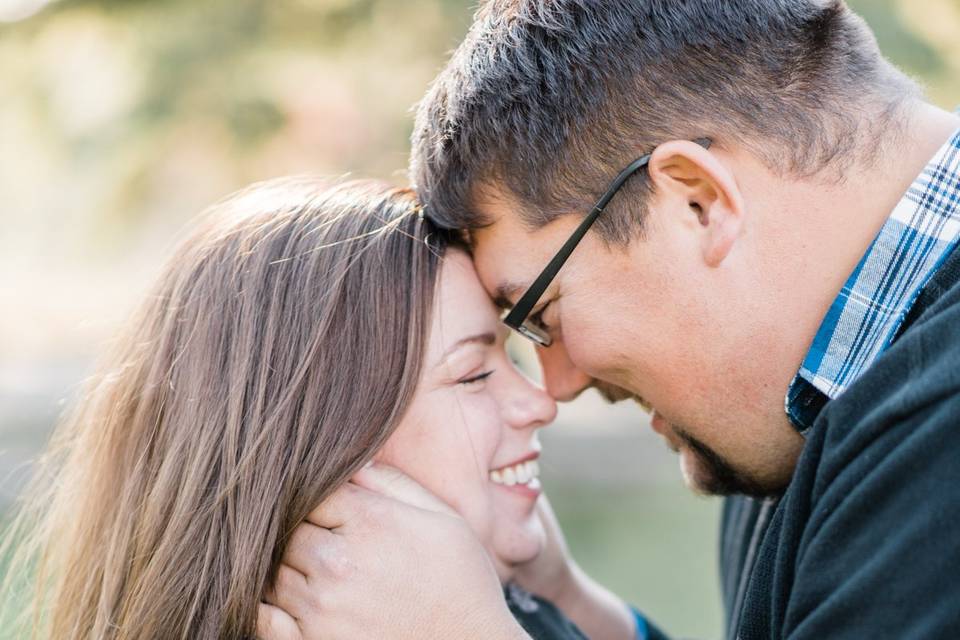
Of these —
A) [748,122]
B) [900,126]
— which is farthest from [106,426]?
[900,126]

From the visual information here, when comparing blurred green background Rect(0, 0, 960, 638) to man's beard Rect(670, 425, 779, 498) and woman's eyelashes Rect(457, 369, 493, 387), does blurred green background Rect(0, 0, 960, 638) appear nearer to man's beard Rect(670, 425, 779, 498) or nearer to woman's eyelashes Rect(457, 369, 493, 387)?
woman's eyelashes Rect(457, 369, 493, 387)

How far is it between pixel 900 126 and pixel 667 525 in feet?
17.3

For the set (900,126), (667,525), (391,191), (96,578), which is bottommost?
(667,525)

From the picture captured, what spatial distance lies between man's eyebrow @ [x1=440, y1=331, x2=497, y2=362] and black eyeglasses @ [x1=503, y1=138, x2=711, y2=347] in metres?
0.09

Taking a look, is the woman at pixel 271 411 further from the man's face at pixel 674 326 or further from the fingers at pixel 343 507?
the man's face at pixel 674 326

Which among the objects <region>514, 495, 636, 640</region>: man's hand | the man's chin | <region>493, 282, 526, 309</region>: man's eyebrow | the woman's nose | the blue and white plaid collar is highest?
the blue and white plaid collar

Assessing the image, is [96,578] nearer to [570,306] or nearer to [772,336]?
[570,306]

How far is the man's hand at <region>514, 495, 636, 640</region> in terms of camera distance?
8.98 feet

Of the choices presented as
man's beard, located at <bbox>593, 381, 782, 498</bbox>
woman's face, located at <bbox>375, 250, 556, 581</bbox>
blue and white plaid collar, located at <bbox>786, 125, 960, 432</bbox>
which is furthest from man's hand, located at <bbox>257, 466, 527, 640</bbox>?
blue and white plaid collar, located at <bbox>786, 125, 960, 432</bbox>

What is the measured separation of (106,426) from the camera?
7.97ft

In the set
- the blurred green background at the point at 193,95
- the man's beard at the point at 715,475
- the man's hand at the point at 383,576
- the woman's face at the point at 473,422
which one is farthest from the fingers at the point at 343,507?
the blurred green background at the point at 193,95

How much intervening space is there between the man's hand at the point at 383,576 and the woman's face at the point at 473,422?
0.11 meters

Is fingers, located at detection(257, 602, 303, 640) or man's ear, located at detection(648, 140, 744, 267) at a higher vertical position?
man's ear, located at detection(648, 140, 744, 267)

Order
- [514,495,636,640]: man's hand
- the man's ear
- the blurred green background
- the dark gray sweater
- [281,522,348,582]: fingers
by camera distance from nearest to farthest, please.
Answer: the dark gray sweater
the man's ear
[281,522,348,582]: fingers
[514,495,636,640]: man's hand
the blurred green background
